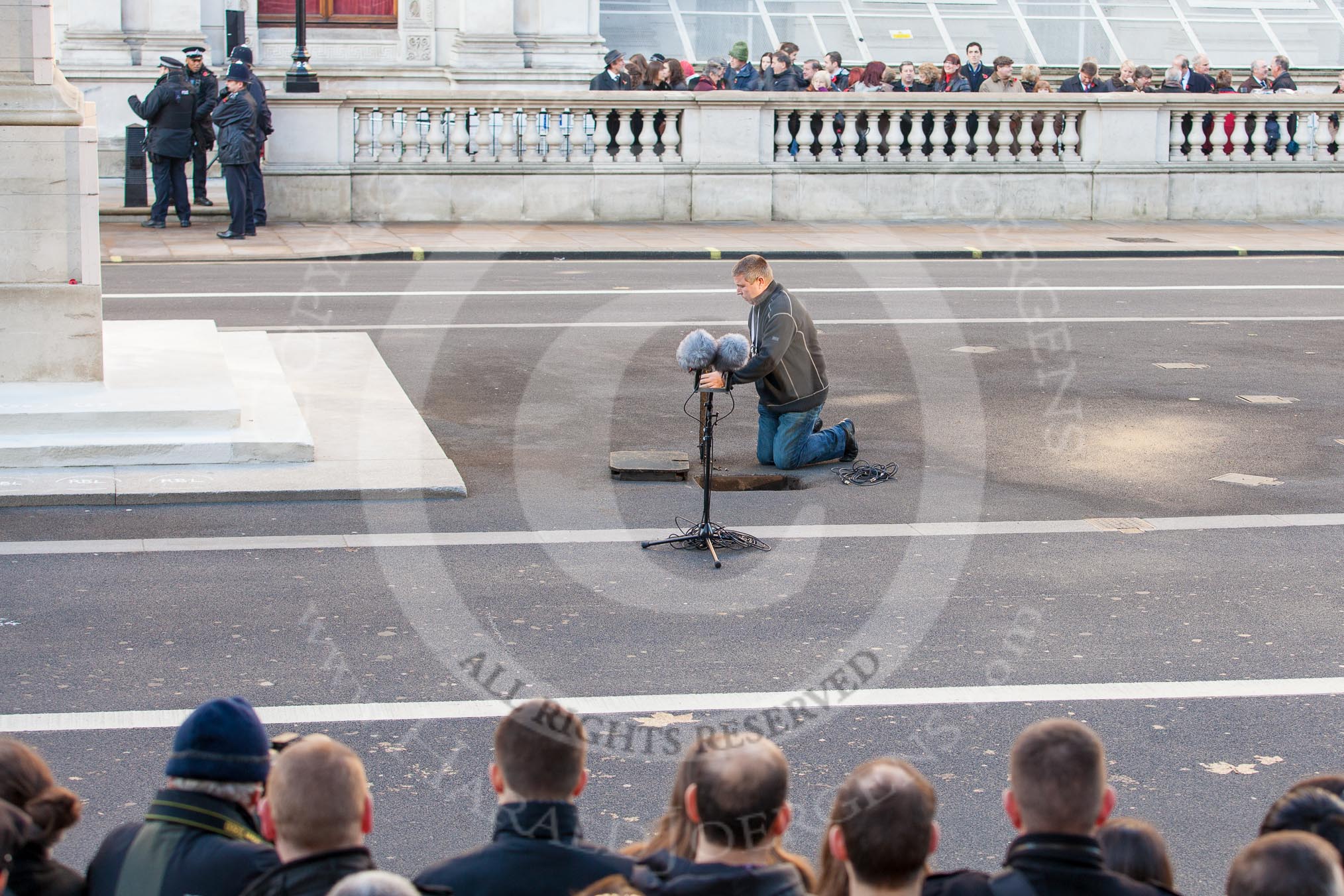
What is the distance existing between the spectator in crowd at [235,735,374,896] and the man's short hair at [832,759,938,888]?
1105mm

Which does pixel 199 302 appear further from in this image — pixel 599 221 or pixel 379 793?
pixel 379 793

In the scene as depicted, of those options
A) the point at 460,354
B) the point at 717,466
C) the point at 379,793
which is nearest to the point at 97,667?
Answer: the point at 379,793

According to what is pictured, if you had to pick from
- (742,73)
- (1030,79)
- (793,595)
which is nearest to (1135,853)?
(793,595)

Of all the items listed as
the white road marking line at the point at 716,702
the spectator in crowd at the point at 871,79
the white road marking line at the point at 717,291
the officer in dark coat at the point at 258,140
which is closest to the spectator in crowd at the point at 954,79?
the spectator in crowd at the point at 871,79

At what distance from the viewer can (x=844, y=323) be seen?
16828 mm

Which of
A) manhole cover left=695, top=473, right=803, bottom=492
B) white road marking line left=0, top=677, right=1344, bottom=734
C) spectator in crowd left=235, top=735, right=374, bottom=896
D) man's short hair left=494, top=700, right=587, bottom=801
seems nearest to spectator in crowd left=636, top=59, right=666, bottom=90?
manhole cover left=695, top=473, right=803, bottom=492

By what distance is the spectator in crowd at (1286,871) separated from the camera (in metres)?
3.49

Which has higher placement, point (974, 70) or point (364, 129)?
point (974, 70)

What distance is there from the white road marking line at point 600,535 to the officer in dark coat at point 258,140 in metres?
13.3

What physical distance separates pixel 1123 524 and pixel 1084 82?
17378mm

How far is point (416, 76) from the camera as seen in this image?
100ft

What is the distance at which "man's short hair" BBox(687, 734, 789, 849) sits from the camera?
3.85 metres

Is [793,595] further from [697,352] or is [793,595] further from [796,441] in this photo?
[796,441]

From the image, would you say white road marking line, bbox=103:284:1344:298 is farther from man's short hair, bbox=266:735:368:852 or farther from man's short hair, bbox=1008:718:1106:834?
man's short hair, bbox=266:735:368:852
